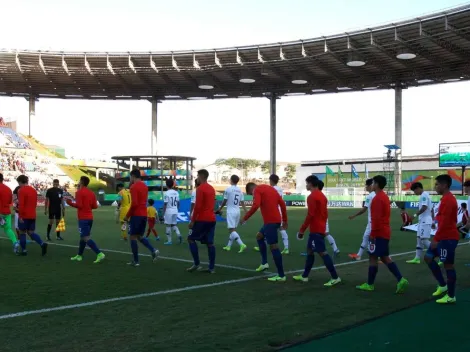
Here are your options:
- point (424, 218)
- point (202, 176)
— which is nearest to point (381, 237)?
point (202, 176)

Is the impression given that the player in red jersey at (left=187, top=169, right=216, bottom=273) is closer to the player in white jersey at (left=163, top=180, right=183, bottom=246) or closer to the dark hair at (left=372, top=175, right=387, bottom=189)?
the dark hair at (left=372, top=175, right=387, bottom=189)

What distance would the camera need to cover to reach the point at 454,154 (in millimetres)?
37750

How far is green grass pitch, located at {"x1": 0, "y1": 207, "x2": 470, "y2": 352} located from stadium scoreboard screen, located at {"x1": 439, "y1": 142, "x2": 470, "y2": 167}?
27326 millimetres

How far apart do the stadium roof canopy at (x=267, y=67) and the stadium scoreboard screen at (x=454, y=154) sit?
7194 millimetres

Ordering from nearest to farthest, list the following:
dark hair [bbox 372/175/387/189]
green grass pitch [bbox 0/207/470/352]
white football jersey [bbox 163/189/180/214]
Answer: green grass pitch [bbox 0/207/470/352] → dark hair [bbox 372/175/387/189] → white football jersey [bbox 163/189/180/214]

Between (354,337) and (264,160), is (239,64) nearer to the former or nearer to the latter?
(354,337)

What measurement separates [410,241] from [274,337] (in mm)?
12968

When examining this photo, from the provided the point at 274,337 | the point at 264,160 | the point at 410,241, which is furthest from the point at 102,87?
the point at 264,160

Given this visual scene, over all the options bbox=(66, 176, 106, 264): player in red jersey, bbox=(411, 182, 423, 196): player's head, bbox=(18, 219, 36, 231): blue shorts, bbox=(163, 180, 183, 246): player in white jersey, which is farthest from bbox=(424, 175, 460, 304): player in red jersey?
bbox=(163, 180, 183, 246): player in white jersey

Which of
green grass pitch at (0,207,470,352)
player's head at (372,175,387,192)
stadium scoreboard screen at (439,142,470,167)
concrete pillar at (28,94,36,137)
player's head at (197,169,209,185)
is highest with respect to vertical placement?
concrete pillar at (28,94,36,137)

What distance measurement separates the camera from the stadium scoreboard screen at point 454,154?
37.1 m

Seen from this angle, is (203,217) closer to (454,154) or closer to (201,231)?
(201,231)

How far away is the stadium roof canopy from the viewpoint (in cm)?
4069

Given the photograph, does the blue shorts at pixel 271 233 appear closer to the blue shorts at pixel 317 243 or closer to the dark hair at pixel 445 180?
the blue shorts at pixel 317 243
